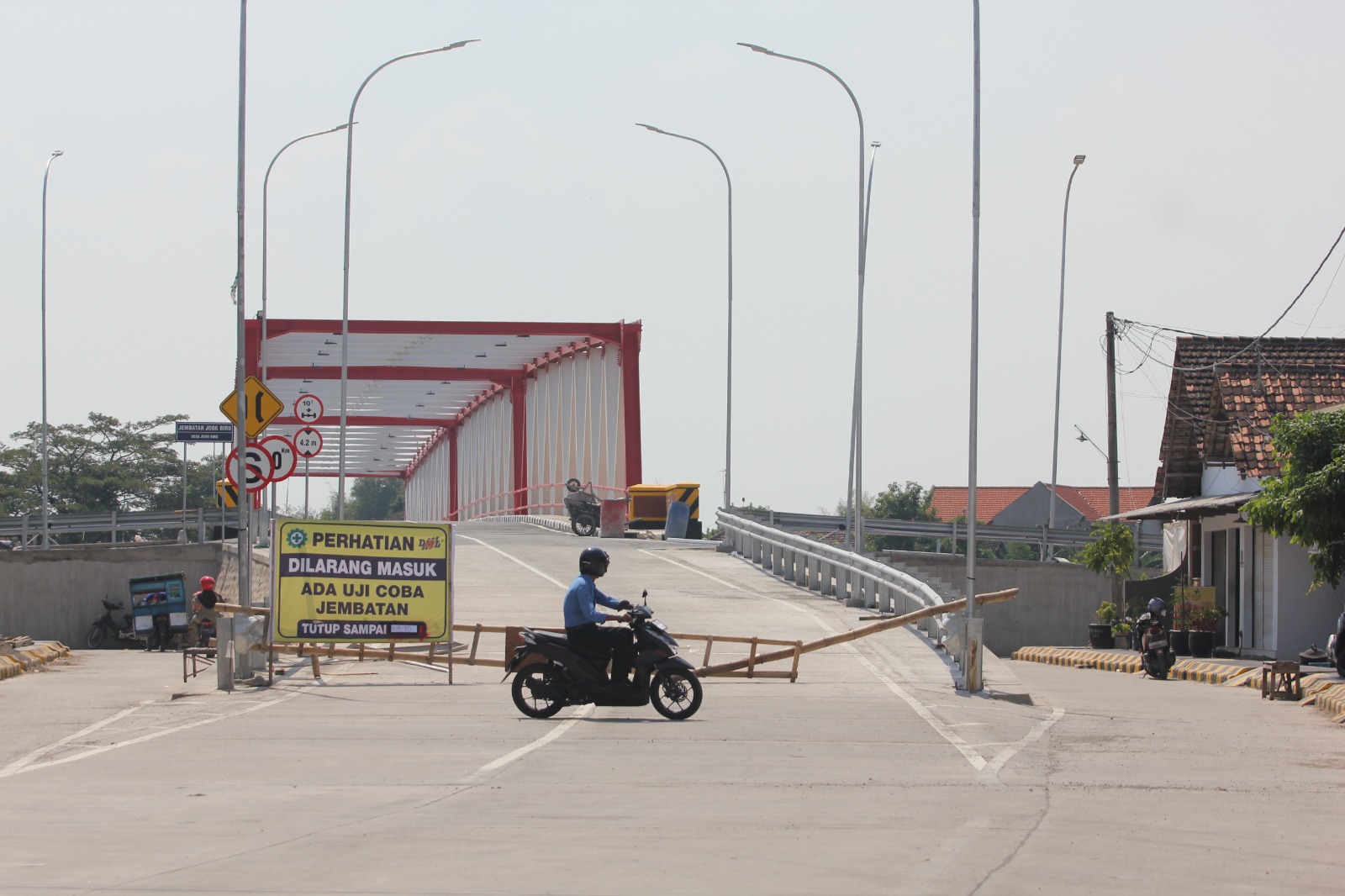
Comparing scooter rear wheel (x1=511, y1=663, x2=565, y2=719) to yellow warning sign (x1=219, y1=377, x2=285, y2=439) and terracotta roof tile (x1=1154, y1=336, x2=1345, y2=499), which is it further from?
terracotta roof tile (x1=1154, y1=336, x2=1345, y2=499)

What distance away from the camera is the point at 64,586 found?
4394 centimetres

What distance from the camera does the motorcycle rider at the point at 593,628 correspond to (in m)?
15.2

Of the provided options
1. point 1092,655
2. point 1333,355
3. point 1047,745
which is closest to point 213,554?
point 1092,655

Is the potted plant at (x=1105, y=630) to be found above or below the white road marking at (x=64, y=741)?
below

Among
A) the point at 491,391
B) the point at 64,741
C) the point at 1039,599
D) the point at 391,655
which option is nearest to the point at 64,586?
the point at 1039,599

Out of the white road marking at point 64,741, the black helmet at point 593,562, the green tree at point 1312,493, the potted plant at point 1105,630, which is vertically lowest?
the potted plant at point 1105,630

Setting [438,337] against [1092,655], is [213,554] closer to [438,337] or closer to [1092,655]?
[438,337]

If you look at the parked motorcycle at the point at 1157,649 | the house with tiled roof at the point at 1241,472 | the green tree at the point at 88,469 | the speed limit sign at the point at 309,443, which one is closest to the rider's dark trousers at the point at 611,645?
the parked motorcycle at the point at 1157,649

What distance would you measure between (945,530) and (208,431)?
73.2 ft

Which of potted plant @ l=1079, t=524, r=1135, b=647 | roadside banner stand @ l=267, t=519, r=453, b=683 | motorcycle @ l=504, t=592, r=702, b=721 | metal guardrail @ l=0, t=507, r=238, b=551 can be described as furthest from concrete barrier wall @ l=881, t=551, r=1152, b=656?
motorcycle @ l=504, t=592, r=702, b=721

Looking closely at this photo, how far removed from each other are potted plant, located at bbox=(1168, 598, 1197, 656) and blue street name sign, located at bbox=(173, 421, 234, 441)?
1895 centimetres

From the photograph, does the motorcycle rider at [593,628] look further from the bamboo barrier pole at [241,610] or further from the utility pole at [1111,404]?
the utility pole at [1111,404]

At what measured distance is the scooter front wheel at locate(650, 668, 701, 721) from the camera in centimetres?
1554

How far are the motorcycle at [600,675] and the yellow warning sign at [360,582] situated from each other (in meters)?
4.65
